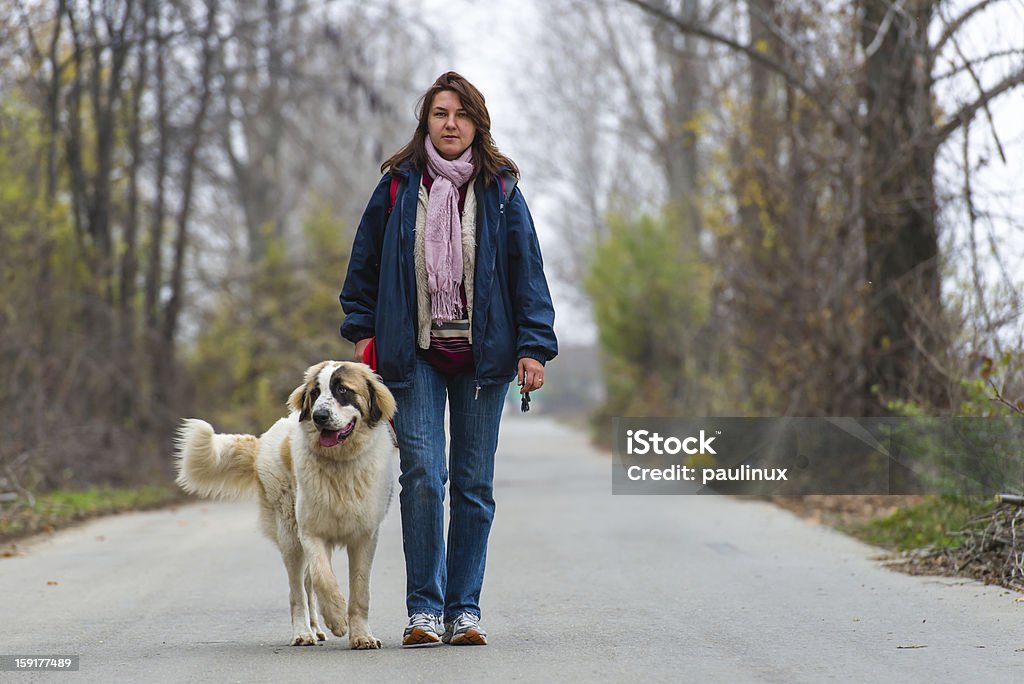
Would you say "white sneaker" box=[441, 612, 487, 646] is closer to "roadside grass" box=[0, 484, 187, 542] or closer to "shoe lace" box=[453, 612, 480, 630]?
"shoe lace" box=[453, 612, 480, 630]

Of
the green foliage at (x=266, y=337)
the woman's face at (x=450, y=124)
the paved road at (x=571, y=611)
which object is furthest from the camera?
the green foliage at (x=266, y=337)

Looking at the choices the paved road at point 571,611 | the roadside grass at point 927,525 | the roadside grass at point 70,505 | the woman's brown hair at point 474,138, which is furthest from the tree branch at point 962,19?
the roadside grass at point 70,505

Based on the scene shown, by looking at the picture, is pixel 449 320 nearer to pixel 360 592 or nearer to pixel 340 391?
pixel 340 391

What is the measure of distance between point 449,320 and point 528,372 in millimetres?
425

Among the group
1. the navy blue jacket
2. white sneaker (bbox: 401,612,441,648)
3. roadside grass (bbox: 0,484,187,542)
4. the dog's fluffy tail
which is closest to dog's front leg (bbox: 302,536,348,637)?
white sneaker (bbox: 401,612,441,648)

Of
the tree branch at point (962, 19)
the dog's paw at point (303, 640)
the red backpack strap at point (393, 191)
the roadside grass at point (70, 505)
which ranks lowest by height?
the roadside grass at point (70, 505)

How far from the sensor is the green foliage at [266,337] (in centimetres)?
2180

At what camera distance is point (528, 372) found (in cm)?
637

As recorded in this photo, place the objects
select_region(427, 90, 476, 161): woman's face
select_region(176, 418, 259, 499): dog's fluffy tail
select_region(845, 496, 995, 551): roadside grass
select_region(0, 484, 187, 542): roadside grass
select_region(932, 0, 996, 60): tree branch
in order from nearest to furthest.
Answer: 1. select_region(427, 90, 476, 161): woman's face
2. select_region(176, 418, 259, 499): dog's fluffy tail
3. select_region(845, 496, 995, 551): roadside grass
4. select_region(0, 484, 187, 542): roadside grass
5. select_region(932, 0, 996, 60): tree branch

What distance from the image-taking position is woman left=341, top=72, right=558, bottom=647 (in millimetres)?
6422

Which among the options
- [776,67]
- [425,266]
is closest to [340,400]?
[425,266]

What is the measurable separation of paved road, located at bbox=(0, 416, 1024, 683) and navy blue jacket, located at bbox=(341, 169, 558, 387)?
1292 millimetres

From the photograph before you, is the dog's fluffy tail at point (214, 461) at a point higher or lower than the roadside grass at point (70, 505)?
higher

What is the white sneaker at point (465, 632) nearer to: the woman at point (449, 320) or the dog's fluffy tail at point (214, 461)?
the woman at point (449, 320)
